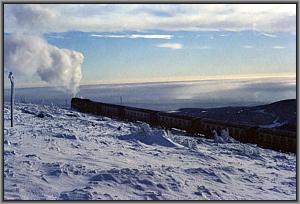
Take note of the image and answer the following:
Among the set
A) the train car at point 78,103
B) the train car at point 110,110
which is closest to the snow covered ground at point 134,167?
the train car at point 78,103

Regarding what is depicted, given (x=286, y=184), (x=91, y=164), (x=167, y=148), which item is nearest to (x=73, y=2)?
(x=91, y=164)

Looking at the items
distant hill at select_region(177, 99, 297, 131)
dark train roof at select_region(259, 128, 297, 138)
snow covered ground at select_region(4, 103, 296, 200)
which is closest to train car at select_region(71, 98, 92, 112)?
snow covered ground at select_region(4, 103, 296, 200)

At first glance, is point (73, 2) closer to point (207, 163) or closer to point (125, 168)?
point (125, 168)

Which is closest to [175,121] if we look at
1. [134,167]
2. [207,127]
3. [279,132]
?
[207,127]

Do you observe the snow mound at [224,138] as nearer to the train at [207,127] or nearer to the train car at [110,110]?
the train at [207,127]

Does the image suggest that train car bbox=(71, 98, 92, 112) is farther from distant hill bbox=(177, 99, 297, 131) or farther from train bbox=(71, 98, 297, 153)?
distant hill bbox=(177, 99, 297, 131)

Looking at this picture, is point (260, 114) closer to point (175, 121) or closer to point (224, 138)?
point (224, 138)
